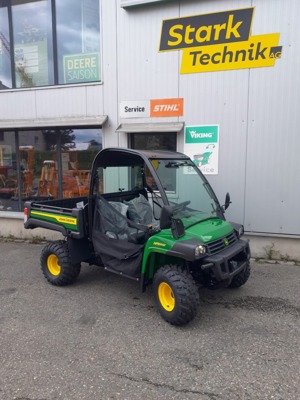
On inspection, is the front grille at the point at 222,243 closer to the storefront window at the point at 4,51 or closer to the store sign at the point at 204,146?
the store sign at the point at 204,146

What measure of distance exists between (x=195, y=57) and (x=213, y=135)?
1.48m

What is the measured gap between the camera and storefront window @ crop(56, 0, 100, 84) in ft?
22.6

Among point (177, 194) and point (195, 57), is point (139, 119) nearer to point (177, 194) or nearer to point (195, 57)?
point (195, 57)

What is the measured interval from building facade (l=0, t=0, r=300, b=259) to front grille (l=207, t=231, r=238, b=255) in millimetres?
2139

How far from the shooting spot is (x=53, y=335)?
3.48 metres

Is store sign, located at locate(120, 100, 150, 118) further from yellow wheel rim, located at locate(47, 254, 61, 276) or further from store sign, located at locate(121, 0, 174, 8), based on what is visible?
yellow wheel rim, located at locate(47, 254, 61, 276)

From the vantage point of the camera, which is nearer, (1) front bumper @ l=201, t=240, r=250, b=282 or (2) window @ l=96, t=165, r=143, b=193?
(1) front bumper @ l=201, t=240, r=250, b=282

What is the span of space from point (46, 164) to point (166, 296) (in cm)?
507

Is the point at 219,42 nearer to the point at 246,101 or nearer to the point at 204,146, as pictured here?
the point at 246,101

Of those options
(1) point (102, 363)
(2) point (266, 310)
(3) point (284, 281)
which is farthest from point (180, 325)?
(3) point (284, 281)

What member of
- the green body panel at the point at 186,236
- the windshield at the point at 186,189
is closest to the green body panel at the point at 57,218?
the green body panel at the point at 186,236

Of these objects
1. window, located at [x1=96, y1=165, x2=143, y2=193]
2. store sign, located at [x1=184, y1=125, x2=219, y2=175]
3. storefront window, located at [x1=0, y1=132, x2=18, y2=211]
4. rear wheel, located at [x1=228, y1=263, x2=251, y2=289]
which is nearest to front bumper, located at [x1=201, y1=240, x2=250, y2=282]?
rear wheel, located at [x1=228, y1=263, x2=251, y2=289]

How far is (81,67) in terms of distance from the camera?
7.00 m

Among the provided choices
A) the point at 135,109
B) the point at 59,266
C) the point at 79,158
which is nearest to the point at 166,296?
the point at 59,266
